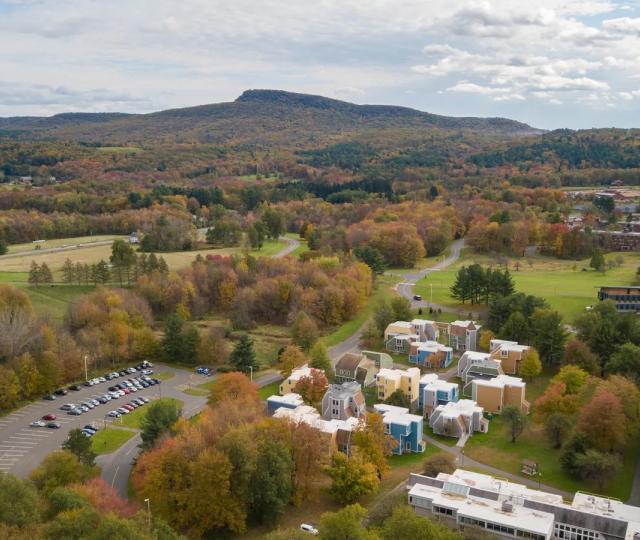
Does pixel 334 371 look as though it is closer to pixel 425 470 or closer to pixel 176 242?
pixel 425 470

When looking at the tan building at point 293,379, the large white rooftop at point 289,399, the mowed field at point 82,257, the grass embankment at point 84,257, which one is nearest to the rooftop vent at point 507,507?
the large white rooftop at point 289,399

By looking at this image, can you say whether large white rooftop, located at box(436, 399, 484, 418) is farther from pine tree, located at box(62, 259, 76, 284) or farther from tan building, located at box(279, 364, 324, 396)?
pine tree, located at box(62, 259, 76, 284)

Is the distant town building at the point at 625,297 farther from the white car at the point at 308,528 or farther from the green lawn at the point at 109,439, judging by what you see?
the green lawn at the point at 109,439

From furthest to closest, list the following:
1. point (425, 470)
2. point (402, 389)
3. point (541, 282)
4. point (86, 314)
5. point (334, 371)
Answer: point (541, 282)
point (86, 314)
point (334, 371)
point (402, 389)
point (425, 470)

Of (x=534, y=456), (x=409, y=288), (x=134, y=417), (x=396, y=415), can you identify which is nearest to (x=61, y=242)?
(x=409, y=288)

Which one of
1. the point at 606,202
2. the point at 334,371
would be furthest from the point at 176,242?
the point at 606,202
